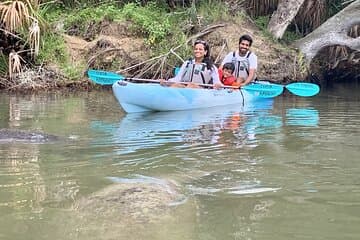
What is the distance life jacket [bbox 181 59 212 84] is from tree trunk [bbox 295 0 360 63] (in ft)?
14.7

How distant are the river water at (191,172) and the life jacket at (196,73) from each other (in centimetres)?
70

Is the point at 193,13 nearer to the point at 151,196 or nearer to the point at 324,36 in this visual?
the point at 324,36

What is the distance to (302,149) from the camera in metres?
7.04

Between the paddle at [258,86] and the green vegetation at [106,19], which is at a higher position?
the green vegetation at [106,19]

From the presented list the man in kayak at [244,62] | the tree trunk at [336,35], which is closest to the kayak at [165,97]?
the man in kayak at [244,62]

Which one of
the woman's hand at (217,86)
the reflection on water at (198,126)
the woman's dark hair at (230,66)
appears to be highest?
the woman's dark hair at (230,66)

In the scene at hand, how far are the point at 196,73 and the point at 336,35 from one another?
493 centimetres

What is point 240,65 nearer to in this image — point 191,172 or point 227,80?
point 227,80

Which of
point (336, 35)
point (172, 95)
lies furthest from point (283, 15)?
point (172, 95)

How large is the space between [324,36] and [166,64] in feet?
11.6

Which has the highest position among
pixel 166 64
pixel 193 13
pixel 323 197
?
pixel 193 13

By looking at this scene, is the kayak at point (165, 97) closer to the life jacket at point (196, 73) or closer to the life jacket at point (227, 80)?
the life jacket at point (196, 73)

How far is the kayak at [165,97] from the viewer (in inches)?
393

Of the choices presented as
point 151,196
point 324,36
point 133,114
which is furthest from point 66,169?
point 324,36
